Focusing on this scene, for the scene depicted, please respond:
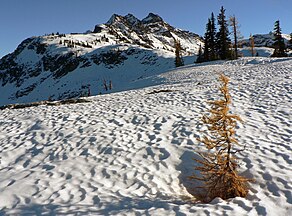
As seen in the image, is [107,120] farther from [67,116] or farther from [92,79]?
[92,79]

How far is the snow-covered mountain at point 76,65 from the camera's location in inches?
2970

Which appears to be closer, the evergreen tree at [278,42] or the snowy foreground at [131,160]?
the snowy foreground at [131,160]

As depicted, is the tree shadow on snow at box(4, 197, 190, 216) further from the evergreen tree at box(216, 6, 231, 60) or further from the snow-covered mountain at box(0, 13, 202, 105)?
the evergreen tree at box(216, 6, 231, 60)

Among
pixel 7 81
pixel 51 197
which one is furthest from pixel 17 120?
pixel 7 81

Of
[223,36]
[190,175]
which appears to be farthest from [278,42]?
[190,175]

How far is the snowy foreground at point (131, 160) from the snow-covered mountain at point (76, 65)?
35555 millimetres

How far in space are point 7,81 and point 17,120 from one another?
116052 mm

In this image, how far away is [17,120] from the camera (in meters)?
14.3

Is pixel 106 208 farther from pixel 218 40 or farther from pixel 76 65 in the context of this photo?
pixel 76 65

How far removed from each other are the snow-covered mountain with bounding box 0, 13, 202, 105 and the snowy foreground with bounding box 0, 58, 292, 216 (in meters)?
35.6

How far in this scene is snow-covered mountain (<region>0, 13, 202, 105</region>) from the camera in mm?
75438

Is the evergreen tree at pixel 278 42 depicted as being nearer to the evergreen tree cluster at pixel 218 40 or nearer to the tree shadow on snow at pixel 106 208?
the evergreen tree cluster at pixel 218 40

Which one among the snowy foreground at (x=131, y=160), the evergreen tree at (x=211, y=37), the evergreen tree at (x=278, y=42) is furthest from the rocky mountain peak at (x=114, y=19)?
the snowy foreground at (x=131, y=160)

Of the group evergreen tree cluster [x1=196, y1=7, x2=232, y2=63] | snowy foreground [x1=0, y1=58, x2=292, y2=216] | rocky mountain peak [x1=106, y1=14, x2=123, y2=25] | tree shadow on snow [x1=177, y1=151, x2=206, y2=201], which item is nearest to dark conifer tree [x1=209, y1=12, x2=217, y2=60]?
evergreen tree cluster [x1=196, y1=7, x2=232, y2=63]
